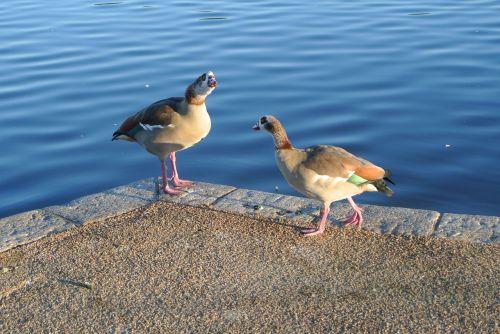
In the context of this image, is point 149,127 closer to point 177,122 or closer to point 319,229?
point 177,122

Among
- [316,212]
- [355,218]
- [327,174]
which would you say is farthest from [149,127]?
[355,218]

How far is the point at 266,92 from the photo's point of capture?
11164mm

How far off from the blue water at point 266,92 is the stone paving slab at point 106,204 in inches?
63.9

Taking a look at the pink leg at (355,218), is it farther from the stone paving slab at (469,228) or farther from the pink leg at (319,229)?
the stone paving slab at (469,228)

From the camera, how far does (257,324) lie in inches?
175

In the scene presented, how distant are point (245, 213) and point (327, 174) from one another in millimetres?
897

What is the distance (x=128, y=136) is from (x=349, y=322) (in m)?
3.67

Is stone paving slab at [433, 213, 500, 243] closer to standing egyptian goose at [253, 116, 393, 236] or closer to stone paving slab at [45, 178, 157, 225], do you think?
standing egyptian goose at [253, 116, 393, 236]

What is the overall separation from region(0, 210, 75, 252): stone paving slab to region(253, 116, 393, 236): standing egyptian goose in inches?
77.4

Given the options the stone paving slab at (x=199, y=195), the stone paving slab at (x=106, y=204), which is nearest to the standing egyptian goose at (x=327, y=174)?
the stone paving slab at (x=199, y=195)

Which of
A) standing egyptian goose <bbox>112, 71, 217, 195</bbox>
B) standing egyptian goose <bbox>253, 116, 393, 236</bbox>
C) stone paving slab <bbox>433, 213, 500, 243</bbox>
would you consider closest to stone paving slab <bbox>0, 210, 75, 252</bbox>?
standing egyptian goose <bbox>112, 71, 217, 195</bbox>

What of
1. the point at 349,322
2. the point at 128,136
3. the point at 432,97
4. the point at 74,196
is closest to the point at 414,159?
the point at 432,97

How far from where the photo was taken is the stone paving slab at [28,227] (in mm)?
5789

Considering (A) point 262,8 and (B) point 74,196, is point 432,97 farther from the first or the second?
(A) point 262,8
